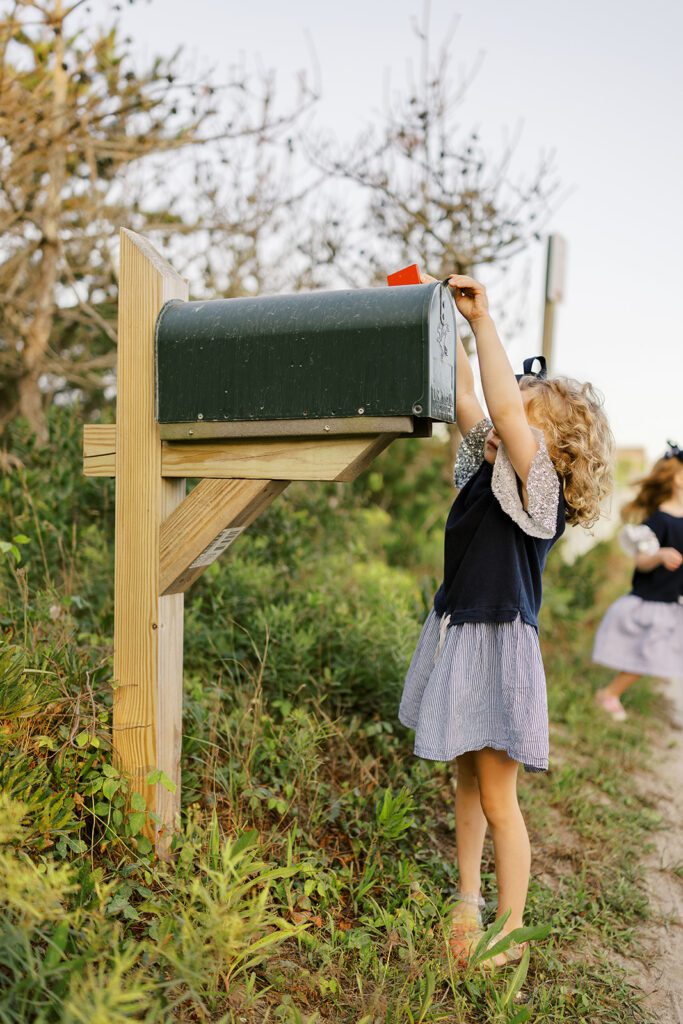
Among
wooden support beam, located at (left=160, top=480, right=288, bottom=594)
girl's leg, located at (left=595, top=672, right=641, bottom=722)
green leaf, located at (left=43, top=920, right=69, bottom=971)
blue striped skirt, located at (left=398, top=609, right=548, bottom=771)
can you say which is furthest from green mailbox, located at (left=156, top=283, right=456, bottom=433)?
girl's leg, located at (left=595, top=672, right=641, bottom=722)

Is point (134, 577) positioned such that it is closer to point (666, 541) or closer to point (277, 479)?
point (277, 479)

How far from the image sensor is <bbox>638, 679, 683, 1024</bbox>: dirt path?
236cm

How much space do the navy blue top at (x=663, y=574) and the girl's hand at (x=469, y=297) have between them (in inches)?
120

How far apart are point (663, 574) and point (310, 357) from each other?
362 cm

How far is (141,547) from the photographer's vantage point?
7.49ft

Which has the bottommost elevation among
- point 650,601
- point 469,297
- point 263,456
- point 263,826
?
point 263,826

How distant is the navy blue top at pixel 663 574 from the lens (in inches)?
187

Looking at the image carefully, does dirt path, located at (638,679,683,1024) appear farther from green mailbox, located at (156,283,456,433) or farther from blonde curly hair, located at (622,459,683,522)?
green mailbox, located at (156,283,456,433)

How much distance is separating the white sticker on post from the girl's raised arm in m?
0.77

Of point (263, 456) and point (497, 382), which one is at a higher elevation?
point (497, 382)

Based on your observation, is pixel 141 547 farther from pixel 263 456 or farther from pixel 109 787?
pixel 109 787

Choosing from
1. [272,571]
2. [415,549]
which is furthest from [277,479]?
[415,549]

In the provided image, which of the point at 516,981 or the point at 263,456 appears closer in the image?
the point at 516,981

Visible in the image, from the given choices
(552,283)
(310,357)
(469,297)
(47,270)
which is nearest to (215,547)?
(310,357)
